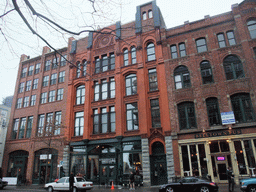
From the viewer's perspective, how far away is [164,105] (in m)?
22.7

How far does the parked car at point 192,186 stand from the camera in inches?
518

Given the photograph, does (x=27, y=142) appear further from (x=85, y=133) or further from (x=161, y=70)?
(x=161, y=70)

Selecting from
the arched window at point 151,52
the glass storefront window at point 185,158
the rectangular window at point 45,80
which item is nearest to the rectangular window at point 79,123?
the rectangular window at point 45,80

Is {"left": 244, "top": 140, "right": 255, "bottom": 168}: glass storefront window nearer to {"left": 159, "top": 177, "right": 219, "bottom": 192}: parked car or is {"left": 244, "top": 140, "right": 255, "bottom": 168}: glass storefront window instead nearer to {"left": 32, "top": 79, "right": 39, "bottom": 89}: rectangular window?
{"left": 159, "top": 177, "right": 219, "bottom": 192}: parked car

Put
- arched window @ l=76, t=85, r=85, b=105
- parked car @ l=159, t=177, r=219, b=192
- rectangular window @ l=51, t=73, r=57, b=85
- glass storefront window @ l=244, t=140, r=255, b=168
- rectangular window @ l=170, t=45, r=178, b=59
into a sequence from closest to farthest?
parked car @ l=159, t=177, r=219, b=192 < glass storefront window @ l=244, t=140, r=255, b=168 < rectangular window @ l=170, t=45, r=178, b=59 < arched window @ l=76, t=85, r=85, b=105 < rectangular window @ l=51, t=73, r=57, b=85

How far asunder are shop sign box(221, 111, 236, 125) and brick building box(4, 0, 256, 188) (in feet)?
0.29

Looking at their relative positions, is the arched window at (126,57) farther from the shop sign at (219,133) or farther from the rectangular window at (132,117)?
the shop sign at (219,133)

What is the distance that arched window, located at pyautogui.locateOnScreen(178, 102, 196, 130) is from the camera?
69.8 ft

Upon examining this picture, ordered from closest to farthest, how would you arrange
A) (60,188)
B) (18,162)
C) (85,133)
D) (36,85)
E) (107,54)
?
(60,188)
(85,133)
(107,54)
(18,162)
(36,85)

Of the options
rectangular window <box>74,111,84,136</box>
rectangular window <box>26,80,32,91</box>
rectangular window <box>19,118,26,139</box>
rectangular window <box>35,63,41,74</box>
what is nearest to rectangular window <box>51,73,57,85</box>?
rectangular window <box>35,63,41,74</box>

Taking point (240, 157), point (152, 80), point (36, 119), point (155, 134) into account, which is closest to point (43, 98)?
point (36, 119)

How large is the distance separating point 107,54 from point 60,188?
730 inches

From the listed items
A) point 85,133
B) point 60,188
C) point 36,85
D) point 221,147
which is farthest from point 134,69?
point 36,85

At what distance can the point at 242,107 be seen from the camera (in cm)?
1959
